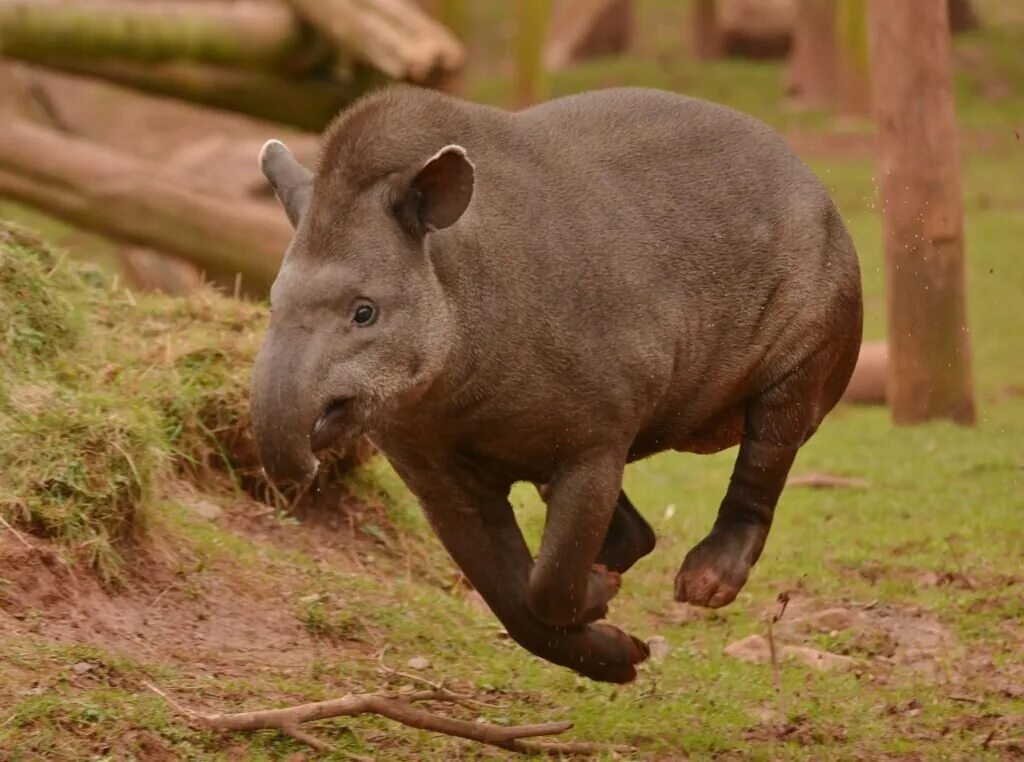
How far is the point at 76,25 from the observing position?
13.7 metres

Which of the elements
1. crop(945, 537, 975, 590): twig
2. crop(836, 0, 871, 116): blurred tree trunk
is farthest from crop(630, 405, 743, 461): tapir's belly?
crop(836, 0, 871, 116): blurred tree trunk

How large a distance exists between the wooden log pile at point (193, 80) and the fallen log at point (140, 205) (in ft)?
0.03

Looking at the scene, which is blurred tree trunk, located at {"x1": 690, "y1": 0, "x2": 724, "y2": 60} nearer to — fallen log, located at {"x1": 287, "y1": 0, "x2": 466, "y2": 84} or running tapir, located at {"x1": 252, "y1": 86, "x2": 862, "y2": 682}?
fallen log, located at {"x1": 287, "y1": 0, "x2": 466, "y2": 84}

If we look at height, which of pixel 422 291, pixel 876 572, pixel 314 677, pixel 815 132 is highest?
pixel 422 291

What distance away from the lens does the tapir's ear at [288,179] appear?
5.27 meters

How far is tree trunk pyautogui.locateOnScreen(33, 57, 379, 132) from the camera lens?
14047 mm

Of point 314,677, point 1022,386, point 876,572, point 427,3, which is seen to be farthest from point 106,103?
point 314,677

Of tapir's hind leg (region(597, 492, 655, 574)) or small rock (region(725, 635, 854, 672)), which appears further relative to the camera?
small rock (region(725, 635, 854, 672))

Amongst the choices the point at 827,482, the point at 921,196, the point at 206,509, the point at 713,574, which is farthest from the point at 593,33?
the point at 713,574

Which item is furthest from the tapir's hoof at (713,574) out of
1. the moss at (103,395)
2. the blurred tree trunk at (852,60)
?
the blurred tree trunk at (852,60)

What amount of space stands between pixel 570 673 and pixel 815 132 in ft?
53.1

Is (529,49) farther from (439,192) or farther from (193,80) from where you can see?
(439,192)

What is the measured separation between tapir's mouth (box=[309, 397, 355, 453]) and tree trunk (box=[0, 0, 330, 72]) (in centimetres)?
952

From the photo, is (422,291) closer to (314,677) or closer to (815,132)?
(314,677)
